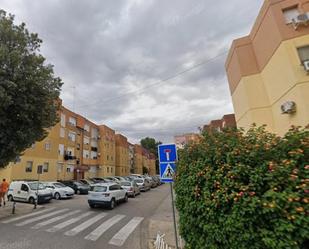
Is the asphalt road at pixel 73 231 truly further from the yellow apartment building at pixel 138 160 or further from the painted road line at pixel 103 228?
the yellow apartment building at pixel 138 160

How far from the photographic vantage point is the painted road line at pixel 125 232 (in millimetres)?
7332

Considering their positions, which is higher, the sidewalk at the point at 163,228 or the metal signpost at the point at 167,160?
the metal signpost at the point at 167,160

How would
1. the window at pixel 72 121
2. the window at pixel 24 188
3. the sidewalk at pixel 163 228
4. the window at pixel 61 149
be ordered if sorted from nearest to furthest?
the sidewalk at pixel 163 228 < the window at pixel 24 188 < the window at pixel 61 149 < the window at pixel 72 121

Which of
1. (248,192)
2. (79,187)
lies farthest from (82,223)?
(79,187)

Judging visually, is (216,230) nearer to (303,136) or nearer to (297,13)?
(303,136)

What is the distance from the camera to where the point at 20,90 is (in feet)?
33.2

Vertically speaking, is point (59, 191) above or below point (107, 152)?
below

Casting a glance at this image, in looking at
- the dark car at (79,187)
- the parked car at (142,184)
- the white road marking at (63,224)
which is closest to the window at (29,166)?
the dark car at (79,187)

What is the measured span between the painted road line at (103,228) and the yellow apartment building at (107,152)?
1530 inches

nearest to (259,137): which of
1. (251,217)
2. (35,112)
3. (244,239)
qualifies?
(251,217)

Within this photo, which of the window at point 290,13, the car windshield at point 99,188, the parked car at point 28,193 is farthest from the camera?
the parked car at point 28,193

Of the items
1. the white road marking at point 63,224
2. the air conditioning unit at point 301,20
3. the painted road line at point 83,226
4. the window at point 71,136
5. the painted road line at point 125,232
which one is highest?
the window at point 71,136

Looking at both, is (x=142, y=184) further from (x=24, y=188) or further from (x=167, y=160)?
(x=167, y=160)

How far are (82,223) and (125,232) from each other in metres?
2.47
